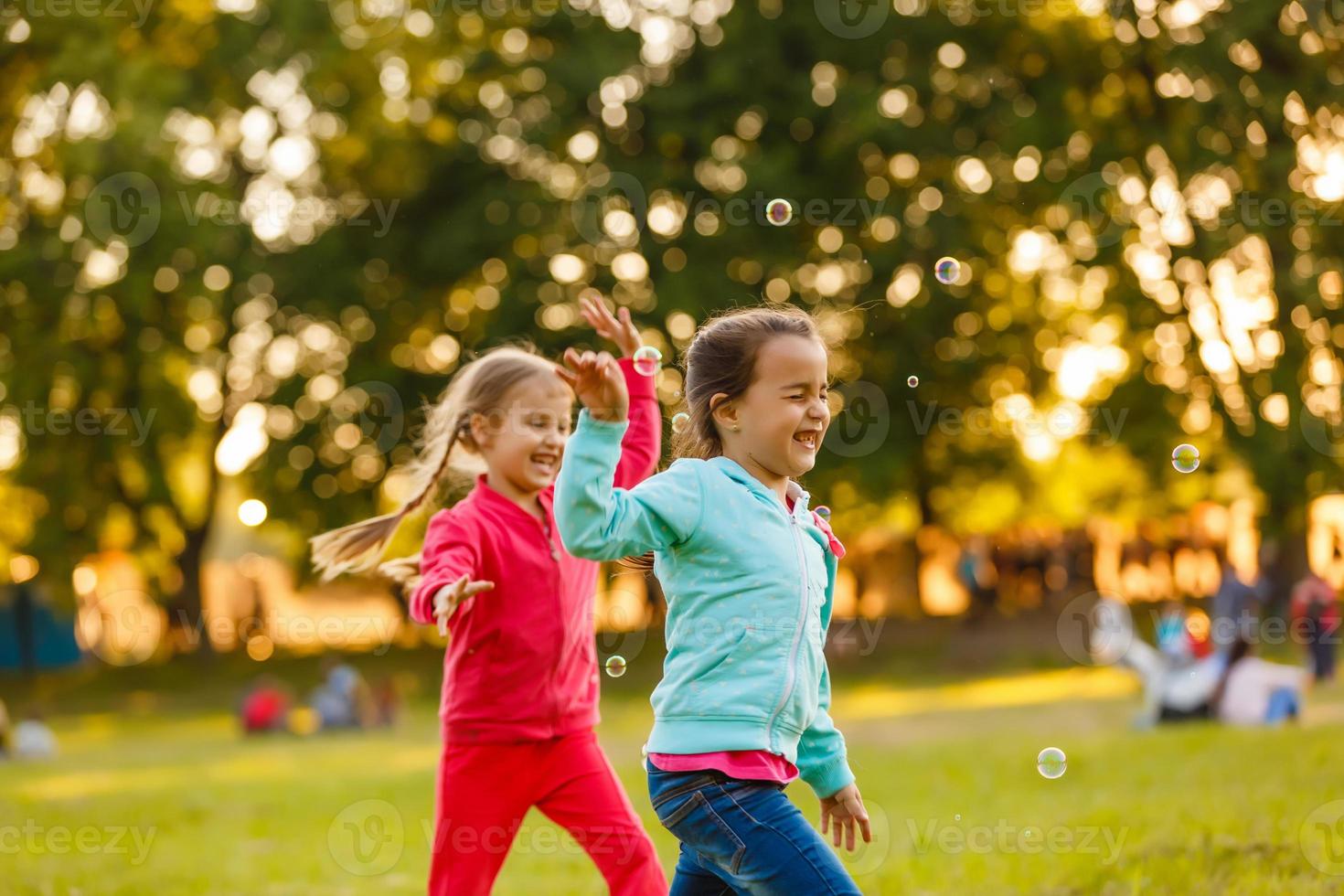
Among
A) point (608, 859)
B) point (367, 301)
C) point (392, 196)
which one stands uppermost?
point (392, 196)

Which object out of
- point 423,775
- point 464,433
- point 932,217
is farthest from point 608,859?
point 932,217

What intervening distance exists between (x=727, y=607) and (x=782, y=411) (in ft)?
1.53

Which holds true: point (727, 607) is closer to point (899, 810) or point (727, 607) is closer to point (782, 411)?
point (782, 411)

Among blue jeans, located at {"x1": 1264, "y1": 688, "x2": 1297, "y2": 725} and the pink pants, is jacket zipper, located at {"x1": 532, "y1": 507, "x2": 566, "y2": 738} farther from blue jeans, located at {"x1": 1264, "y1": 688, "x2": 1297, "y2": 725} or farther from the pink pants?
blue jeans, located at {"x1": 1264, "y1": 688, "x2": 1297, "y2": 725}

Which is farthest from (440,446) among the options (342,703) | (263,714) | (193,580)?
(193,580)

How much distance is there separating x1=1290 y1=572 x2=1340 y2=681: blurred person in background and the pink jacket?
50.4 feet

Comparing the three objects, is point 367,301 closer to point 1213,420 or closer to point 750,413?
point 1213,420

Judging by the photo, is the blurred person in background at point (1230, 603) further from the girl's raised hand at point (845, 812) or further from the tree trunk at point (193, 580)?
the tree trunk at point (193, 580)

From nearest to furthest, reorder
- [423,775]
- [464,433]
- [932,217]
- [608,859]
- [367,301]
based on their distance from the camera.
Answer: [608,859] < [464,433] < [423,775] < [932,217] < [367,301]

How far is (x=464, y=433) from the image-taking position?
5.14 meters

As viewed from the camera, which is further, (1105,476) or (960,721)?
(1105,476)

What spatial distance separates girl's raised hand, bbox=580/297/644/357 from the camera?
3553 millimetres

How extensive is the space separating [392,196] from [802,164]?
6.97 m

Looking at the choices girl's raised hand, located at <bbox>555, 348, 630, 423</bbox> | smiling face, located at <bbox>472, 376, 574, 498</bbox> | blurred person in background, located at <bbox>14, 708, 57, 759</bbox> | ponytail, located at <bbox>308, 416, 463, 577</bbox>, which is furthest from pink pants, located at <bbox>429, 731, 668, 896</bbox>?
blurred person in background, located at <bbox>14, 708, 57, 759</bbox>
